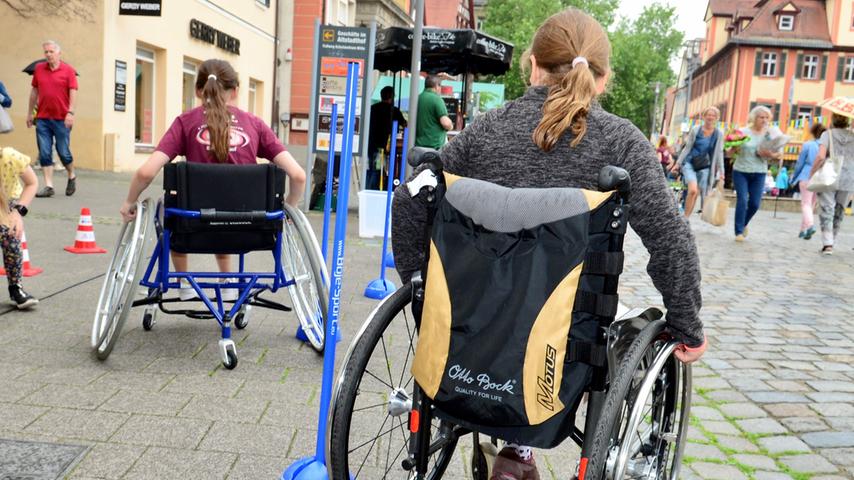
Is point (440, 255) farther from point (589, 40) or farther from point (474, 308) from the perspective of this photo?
point (589, 40)

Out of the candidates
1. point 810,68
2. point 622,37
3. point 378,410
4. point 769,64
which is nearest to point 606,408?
point 378,410

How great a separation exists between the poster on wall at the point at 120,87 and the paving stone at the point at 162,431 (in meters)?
14.1

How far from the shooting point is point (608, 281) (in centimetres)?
210

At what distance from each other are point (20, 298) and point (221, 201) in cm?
173

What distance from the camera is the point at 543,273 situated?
81.2 inches

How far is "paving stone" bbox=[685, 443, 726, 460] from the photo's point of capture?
11.6ft

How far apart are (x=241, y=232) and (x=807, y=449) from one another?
111 inches

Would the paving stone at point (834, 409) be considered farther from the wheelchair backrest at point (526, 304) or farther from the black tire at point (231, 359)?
the black tire at point (231, 359)

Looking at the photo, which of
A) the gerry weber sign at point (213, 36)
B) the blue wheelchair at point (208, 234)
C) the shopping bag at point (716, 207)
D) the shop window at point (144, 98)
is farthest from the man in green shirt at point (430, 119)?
the gerry weber sign at point (213, 36)

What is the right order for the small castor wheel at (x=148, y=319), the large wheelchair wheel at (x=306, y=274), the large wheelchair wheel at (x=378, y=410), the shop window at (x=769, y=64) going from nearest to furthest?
the large wheelchair wheel at (x=378, y=410) < the large wheelchair wheel at (x=306, y=274) < the small castor wheel at (x=148, y=319) < the shop window at (x=769, y=64)

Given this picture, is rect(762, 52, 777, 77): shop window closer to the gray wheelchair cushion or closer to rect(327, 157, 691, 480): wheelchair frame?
rect(327, 157, 691, 480): wheelchair frame

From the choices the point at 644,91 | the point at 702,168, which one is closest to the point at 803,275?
the point at 702,168

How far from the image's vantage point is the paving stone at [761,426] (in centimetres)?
393

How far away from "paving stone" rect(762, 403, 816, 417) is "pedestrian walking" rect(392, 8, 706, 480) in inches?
82.6
